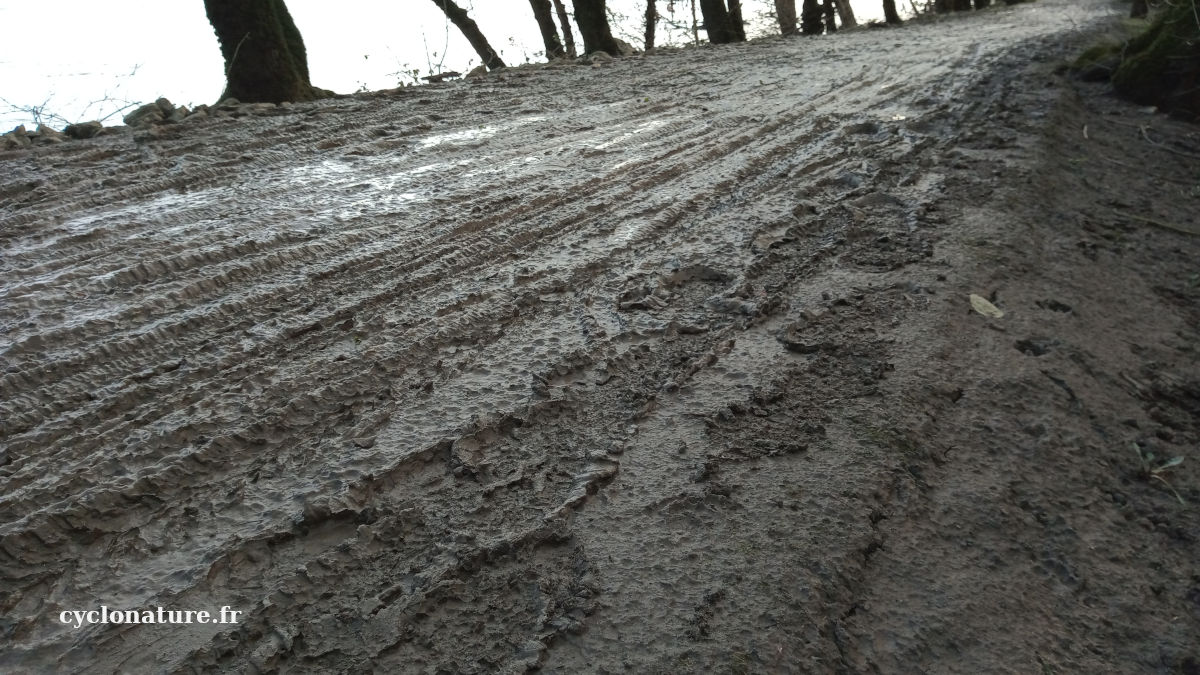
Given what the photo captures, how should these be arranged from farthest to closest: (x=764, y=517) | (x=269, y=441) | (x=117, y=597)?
1. (x=269, y=441)
2. (x=764, y=517)
3. (x=117, y=597)

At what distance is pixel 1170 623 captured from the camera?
1282 mm

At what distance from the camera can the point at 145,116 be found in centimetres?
471

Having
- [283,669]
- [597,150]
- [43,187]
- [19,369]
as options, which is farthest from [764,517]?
[43,187]

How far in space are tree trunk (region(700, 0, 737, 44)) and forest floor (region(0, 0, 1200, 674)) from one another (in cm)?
853

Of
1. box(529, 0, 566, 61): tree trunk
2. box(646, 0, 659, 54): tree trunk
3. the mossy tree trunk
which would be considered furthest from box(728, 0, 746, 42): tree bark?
the mossy tree trunk

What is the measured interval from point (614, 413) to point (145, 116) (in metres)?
4.50

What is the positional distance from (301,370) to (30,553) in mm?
751

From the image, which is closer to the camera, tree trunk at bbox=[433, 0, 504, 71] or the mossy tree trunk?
the mossy tree trunk

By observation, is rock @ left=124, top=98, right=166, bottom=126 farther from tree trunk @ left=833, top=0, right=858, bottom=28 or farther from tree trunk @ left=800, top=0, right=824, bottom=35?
tree trunk @ left=833, top=0, right=858, bottom=28

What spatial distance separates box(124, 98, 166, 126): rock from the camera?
15.3ft

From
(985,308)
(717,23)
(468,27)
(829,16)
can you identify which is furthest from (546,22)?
(985,308)

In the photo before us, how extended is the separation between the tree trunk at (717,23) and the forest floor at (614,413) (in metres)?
8.53

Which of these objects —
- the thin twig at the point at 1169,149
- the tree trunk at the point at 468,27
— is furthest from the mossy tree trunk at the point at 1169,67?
the tree trunk at the point at 468,27

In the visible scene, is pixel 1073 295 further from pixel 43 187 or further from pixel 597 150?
pixel 43 187
